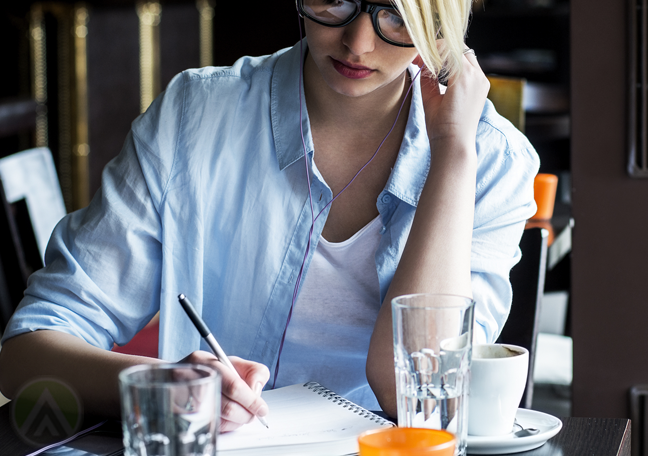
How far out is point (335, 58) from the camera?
41.8 inches

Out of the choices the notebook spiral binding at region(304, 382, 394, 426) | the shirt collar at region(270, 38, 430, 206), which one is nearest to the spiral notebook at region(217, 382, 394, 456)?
the notebook spiral binding at region(304, 382, 394, 426)

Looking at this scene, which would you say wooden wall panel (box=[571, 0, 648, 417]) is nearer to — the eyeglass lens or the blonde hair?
the blonde hair

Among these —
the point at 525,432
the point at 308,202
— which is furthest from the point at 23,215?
the point at 525,432

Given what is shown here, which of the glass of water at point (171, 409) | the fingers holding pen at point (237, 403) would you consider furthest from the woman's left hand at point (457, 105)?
the glass of water at point (171, 409)

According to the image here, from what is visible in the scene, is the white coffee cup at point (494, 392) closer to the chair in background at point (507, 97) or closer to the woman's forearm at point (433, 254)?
the woman's forearm at point (433, 254)

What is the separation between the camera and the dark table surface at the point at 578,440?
2.46ft

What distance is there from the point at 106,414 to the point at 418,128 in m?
0.62

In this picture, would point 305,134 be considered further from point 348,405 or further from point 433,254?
point 348,405

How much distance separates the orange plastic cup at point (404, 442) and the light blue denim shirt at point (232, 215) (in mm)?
470

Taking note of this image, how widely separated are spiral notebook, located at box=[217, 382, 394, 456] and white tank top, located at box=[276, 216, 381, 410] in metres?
0.26

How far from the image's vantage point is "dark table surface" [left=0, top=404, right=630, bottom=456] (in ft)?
2.46

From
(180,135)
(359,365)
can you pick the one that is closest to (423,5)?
(180,135)

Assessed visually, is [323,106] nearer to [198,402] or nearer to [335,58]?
[335,58]

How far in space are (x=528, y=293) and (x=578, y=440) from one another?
0.50 m
